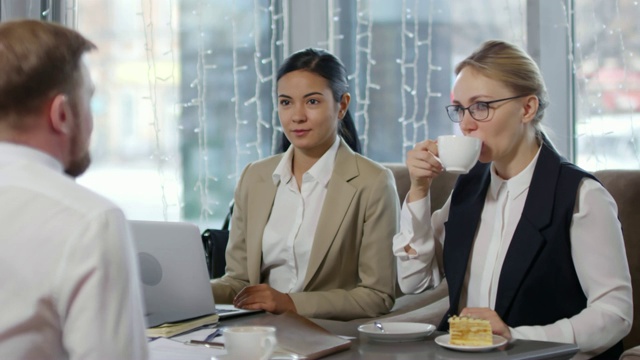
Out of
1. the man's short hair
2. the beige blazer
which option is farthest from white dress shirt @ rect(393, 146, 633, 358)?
the man's short hair

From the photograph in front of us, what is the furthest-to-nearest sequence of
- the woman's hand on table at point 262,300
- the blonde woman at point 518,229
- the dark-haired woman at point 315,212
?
the dark-haired woman at point 315,212 → the woman's hand on table at point 262,300 → the blonde woman at point 518,229

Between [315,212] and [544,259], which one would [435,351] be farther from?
[315,212]

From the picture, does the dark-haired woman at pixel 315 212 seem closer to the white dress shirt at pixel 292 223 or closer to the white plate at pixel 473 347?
the white dress shirt at pixel 292 223

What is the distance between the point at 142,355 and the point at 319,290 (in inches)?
54.1

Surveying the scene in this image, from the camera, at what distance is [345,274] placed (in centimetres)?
245

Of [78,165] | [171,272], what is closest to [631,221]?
[171,272]

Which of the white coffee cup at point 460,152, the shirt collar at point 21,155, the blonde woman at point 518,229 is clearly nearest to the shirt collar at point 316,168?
the blonde woman at point 518,229

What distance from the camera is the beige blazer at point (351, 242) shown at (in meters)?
2.36

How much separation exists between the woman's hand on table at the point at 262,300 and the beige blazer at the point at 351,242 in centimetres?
24

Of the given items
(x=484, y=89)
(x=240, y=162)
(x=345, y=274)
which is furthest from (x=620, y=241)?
(x=240, y=162)

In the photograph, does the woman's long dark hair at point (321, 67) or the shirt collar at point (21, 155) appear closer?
the shirt collar at point (21, 155)

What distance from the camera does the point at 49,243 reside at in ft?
3.29

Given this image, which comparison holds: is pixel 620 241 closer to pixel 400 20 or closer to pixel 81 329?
pixel 81 329

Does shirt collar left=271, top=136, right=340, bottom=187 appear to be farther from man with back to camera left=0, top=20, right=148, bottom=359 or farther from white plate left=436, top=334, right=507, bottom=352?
man with back to camera left=0, top=20, right=148, bottom=359
